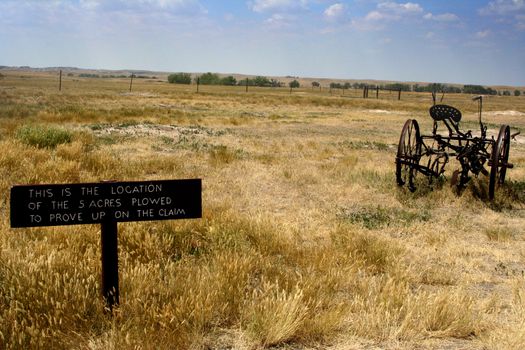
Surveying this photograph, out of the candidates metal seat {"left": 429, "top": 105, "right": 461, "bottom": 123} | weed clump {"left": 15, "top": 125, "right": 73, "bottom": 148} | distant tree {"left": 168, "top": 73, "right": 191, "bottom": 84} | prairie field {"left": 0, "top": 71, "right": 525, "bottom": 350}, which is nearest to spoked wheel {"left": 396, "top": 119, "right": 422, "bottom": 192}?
prairie field {"left": 0, "top": 71, "right": 525, "bottom": 350}

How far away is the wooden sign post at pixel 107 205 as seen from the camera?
126 inches

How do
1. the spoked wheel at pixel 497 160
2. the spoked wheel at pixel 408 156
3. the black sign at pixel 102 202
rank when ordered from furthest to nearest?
the spoked wheel at pixel 408 156 < the spoked wheel at pixel 497 160 < the black sign at pixel 102 202

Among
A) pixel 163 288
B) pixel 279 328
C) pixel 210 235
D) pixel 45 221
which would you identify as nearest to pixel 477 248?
pixel 210 235

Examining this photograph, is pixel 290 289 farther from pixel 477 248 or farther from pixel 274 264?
pixel 477 248

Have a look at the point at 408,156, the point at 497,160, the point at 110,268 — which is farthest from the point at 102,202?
the point at 497,160

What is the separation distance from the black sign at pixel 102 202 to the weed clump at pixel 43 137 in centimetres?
907

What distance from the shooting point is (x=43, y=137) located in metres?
11.9

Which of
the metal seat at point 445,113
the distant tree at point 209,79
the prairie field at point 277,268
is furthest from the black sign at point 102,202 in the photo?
the distant tree at point 209,79

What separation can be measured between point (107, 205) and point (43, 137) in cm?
964

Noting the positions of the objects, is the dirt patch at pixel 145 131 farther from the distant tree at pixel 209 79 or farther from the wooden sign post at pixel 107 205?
the distant tree at pixel 209 79

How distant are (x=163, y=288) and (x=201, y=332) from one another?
54 cm

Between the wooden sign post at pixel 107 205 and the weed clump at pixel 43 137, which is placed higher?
the wooden sign post at pixel 107 205

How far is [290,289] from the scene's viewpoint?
4266 mm

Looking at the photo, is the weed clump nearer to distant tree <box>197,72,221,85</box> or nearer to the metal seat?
the metal seat
